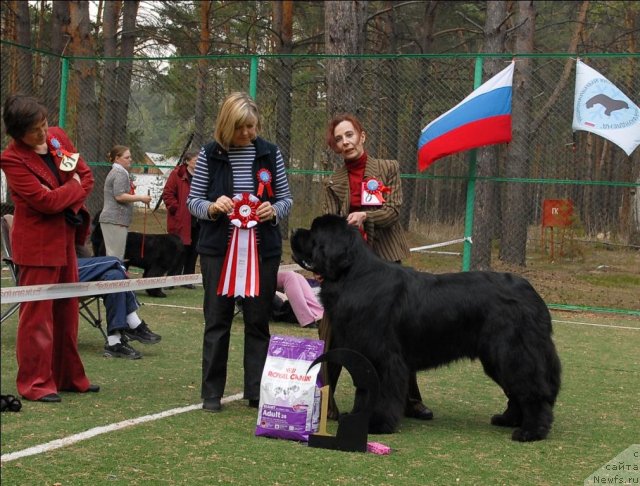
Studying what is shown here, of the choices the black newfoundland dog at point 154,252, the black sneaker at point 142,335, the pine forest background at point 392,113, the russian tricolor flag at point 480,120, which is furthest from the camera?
the black newfoundland dog at point 154,252

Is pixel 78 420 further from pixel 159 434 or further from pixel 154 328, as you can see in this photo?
pixel 154 328

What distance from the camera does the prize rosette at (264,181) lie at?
5121 millimetres

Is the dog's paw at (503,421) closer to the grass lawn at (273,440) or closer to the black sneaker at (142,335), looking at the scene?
the grass lawn at (273,440)

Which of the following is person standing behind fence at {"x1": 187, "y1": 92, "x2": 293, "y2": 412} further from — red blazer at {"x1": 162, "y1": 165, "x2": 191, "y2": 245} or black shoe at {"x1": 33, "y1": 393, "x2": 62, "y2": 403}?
red blazer at {"x1": 162, "y1": 165, "x2": 191, "y2": 245}

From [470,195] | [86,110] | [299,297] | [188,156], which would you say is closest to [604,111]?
[470,195]

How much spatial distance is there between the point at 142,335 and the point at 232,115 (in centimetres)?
Result: 288

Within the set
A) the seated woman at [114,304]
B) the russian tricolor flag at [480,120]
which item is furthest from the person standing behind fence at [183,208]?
the seated woman at [114,304]

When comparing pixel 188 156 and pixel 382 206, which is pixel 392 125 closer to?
pixel 188 156

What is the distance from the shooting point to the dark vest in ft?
16.8

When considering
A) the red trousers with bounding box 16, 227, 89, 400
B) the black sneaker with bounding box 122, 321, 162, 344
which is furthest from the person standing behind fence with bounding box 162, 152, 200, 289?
the red trousers with bounding box 16, 227, 89, 400

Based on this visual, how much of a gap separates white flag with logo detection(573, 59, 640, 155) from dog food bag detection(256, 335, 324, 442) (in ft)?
19.7

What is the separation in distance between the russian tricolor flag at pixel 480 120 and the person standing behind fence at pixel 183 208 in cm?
300

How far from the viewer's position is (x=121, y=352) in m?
6.85

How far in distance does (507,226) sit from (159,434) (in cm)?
1027
